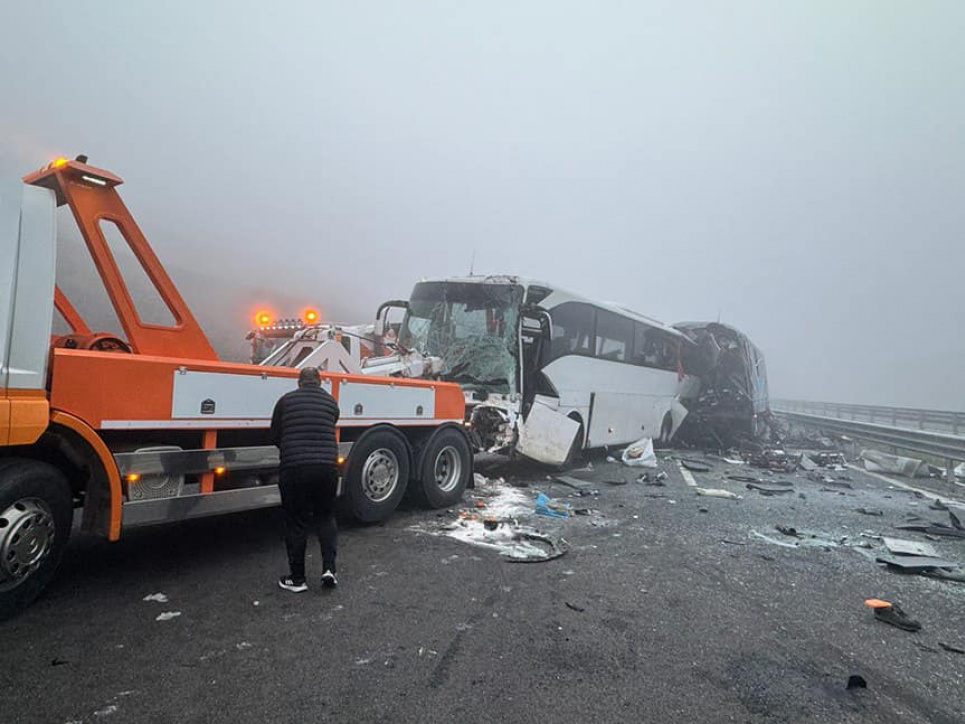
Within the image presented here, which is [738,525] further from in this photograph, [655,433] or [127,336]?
[655,433]

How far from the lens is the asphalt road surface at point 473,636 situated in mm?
2625

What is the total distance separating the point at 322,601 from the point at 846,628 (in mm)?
3485

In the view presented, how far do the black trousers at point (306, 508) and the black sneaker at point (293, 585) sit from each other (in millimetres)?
30

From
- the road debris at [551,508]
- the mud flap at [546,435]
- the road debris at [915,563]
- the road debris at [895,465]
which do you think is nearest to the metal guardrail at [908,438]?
the road debris at [895,465]

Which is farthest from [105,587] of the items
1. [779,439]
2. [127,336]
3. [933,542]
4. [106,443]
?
[779,439]

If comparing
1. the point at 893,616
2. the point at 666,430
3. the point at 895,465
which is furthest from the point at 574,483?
the point at 895,465

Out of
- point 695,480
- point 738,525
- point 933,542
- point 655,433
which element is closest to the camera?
point 933,542

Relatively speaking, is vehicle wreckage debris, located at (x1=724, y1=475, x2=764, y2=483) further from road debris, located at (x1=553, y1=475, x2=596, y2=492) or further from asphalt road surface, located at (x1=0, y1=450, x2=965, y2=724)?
asphalt road surface, located at (x1=0, y1=450, x2=965, y2=724)

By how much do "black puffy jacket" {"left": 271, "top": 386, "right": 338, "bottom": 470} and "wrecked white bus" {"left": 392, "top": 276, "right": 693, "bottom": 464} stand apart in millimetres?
3994

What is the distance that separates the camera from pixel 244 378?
4.46 meters

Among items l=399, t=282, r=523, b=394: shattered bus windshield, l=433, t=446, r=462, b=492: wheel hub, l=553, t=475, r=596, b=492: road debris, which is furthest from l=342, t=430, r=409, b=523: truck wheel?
l=553, t=475, r=596, b=492: road debris

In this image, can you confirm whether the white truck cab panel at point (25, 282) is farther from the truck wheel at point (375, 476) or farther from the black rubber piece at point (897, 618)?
the black rubber piece at point (897, 618)

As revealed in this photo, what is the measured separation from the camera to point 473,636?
11.0ft

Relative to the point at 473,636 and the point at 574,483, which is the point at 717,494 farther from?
the point at 473,636
